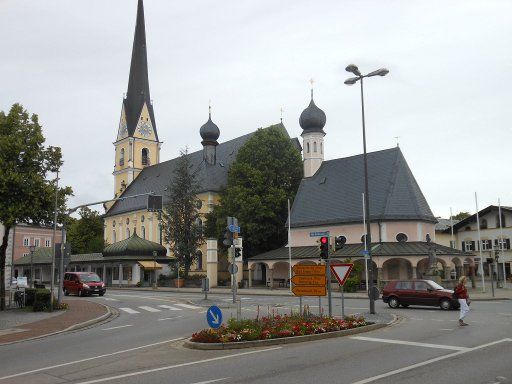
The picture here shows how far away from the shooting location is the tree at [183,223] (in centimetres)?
5662

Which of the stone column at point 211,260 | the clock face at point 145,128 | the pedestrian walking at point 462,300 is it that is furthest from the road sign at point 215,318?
the clock face at point 145,128

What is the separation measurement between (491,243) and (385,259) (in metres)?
29.6

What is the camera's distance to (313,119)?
57.9m

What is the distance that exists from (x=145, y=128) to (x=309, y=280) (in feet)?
251

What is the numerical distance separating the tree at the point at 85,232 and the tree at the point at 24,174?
67.6 metres

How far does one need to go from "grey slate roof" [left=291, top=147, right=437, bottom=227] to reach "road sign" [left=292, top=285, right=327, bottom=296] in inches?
1285

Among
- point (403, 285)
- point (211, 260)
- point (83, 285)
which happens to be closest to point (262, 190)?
point (211, 260)

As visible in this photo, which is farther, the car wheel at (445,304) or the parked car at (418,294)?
the parked car at (418,294)

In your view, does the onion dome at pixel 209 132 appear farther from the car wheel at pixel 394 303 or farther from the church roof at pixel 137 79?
the car wheel at pixel 394 303

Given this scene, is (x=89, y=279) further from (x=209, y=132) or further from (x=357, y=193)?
(x=209, y=132)

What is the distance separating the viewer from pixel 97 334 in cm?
1658

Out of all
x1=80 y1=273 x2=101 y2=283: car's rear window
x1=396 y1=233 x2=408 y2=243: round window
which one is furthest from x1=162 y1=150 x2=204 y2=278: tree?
x1=396 y1=233 x2=408 y2=243: round window

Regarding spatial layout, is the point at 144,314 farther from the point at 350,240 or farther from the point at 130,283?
the point at 130,283

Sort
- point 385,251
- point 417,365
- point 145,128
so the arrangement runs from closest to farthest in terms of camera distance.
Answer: point 417,365 → point 385,251 → point 145,128
